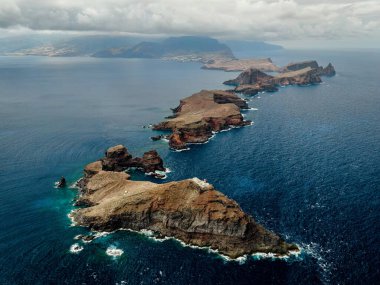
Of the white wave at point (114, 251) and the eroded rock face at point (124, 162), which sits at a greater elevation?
the white wave at point (114, 251)

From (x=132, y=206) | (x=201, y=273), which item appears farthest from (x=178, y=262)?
(x=132, y=206)

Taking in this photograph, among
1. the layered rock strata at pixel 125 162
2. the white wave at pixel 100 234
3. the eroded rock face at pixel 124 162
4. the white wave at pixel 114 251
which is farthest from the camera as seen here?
the eroded rock face at pixel 124 162

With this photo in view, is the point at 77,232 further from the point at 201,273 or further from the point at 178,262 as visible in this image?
the point at 201,273

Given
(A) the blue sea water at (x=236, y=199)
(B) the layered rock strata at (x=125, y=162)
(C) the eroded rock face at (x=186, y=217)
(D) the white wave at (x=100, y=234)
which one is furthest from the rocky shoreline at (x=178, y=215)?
(B) the layered rock strata at (x=125, y=162)

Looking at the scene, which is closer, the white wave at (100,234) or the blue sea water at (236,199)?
the blue sea water at (236,199)

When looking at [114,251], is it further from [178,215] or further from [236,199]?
[236,199]

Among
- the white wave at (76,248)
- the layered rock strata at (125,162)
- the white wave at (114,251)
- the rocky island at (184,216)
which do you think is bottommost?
the layered rock strata at (125,162)

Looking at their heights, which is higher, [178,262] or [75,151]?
[178,262]

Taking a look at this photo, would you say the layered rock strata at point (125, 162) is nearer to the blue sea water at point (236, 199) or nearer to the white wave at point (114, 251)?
the blue sea water at point (236, 199)

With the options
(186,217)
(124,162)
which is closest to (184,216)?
(186,217)
